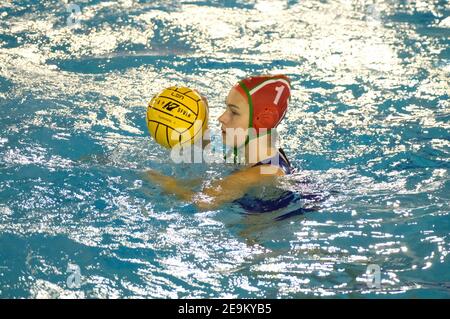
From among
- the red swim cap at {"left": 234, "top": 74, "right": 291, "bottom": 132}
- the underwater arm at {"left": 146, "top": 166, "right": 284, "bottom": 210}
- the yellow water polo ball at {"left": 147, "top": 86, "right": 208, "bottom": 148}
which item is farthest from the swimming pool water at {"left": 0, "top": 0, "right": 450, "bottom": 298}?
the red swim cap at {"left": 234, "top": 74, "right": 291, "bottom": 132}

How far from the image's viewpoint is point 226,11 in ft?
28.4

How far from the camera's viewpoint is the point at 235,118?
455 cm

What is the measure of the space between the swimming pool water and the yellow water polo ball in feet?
1.34

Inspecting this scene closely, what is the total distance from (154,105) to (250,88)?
649 mm

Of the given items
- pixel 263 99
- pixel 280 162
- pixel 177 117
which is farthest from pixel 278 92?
pixel 177 117

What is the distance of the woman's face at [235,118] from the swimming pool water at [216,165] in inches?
18.7

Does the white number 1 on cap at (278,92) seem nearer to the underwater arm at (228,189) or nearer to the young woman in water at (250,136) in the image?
the young woman in water at (250,136)

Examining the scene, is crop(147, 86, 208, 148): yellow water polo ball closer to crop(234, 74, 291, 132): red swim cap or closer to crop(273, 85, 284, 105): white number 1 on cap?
crop(234, 74, 291, 132): red swim cap

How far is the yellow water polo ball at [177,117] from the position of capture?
180 inches

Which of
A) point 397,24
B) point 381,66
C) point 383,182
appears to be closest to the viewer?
point 383,182

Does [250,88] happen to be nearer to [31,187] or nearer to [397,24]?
[31,187]

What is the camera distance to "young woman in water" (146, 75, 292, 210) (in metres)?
4.54

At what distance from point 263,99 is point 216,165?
0.75 m

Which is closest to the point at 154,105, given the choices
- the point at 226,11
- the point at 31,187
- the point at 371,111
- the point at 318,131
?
the point at 31,187
